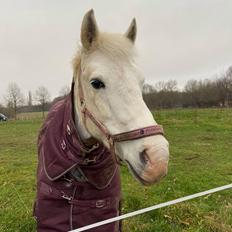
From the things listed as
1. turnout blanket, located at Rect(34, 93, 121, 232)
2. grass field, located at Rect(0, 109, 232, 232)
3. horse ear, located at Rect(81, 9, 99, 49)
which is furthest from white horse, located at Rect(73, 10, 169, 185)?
grass field, located at Rect(0, 109, 232, 232)

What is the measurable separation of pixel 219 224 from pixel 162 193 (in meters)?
1.53

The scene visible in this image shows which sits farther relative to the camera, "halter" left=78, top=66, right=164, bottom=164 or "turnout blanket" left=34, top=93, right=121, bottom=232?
"turnout blanket" left=34, top=93, right=121, bottom=232

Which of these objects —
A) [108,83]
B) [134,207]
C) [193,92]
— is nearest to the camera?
[108,83]

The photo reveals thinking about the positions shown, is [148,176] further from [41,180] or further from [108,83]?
[41,180]

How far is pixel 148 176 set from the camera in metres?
1.66

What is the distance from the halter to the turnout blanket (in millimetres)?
243

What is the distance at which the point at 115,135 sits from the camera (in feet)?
6.20

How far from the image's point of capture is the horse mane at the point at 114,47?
1999 mm

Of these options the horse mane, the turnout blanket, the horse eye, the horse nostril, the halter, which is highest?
the horse mane

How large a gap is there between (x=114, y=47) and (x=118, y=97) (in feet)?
1.16

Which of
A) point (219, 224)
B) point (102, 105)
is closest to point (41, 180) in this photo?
Result: point (102, 105)

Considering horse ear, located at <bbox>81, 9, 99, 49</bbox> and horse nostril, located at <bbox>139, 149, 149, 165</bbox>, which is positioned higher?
horse ear, located at <bbox>81, 9, 99, 49</bbox>

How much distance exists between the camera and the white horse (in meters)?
1.67

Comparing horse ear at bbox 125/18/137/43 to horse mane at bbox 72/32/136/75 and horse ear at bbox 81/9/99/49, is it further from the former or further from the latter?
horse ear at bbox 81/9/99/49
